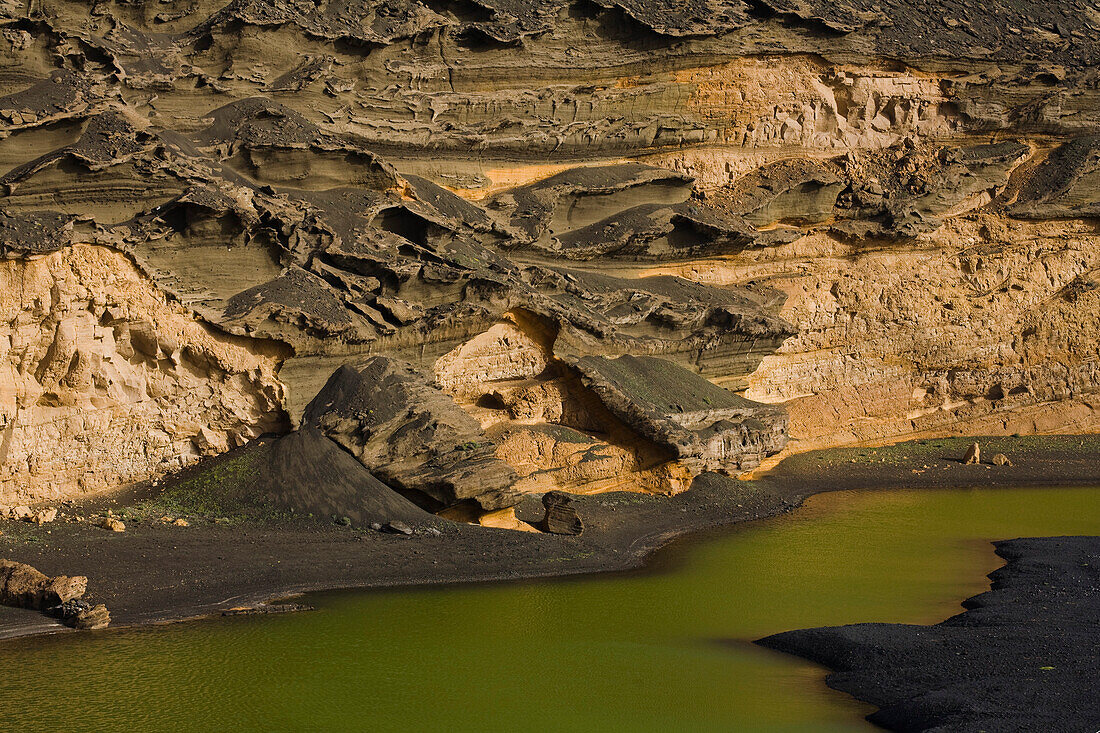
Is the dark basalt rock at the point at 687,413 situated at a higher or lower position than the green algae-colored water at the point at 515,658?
higher

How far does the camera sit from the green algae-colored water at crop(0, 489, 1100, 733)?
44.6 feet

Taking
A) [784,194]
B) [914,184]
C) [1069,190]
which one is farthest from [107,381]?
[1069,190]

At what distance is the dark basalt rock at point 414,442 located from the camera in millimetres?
22078

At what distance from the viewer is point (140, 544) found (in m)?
19.1

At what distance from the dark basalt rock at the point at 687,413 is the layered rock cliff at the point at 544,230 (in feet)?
0.36

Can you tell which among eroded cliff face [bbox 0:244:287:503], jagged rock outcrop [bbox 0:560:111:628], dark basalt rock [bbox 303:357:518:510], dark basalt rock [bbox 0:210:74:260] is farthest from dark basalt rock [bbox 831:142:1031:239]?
jagged rock outcrop [bbox 0:560:111:628]

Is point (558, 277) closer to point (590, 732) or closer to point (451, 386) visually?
point (451, 386)

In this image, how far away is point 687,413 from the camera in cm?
2672

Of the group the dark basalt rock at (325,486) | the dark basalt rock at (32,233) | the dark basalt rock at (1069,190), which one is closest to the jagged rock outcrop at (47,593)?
the dark basalt rock at (325,486)

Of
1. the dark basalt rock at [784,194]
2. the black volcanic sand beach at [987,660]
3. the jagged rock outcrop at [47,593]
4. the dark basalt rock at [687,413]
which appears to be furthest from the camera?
the dark basalt rock at [784,194]

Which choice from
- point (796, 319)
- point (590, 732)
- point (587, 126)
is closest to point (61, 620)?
point (590, 732)

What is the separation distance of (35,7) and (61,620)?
15.9 meters

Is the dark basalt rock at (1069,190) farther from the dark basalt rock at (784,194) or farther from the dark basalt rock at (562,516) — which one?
the dark basalt rock at (562,516)

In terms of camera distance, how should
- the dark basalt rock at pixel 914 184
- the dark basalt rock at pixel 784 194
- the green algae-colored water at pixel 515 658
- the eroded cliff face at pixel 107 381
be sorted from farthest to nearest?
the dark basalt rock at pixel 914 184, the dark basalt rock at pixel 784 194, the eroded cliff face at pixel 107 381, the green algae-colored water at pixel 515 658
